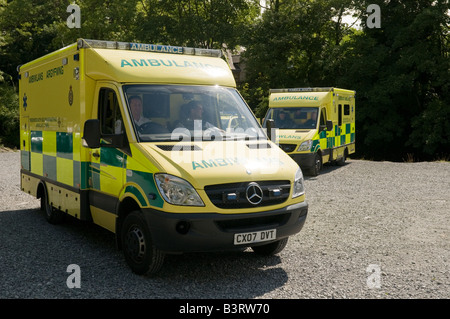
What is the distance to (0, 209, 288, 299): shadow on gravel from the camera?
16.1 ft

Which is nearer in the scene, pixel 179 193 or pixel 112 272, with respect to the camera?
pixel 179 193

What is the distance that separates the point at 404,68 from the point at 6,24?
82.4 ft

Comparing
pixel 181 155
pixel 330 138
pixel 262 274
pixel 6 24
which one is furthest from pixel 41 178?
pixel 6 24

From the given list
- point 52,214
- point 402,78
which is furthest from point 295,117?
point 402,78

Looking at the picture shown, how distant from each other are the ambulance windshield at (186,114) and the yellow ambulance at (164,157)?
1cm

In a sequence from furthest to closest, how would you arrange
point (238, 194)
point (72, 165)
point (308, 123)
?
point (308, 123) < point (72, 165) < point (238, 194)

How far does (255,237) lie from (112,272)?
1.67 m

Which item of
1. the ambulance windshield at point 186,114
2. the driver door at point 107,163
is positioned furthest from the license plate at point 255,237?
the driver door at point 107,163

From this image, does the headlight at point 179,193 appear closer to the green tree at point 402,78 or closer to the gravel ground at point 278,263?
the gravel ground at point 278,263

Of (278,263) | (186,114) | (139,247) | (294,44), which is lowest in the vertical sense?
(278,263)

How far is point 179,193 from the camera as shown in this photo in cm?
491

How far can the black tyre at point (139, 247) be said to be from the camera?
5157 mm

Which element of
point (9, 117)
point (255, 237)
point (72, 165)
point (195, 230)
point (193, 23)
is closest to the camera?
point (195, 230)

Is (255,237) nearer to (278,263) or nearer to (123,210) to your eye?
(278,263)
